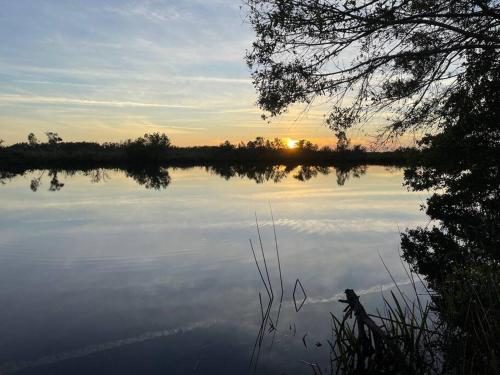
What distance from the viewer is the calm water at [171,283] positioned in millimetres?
6609

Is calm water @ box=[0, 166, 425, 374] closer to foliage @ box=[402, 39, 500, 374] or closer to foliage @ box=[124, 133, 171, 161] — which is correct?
foliage @ box=[402, 39, 500, 374]

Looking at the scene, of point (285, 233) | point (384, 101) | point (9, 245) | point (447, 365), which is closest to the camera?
point (447, 365)

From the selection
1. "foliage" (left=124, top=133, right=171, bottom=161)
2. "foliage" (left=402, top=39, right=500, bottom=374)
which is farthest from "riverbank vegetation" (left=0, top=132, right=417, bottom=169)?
"foliage" (left=402, top=39, right=500, bottom=374)

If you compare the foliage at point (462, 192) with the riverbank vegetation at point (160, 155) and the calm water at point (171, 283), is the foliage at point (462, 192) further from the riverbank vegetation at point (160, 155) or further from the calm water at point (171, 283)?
the riverbank vegetation at point (160, 155)

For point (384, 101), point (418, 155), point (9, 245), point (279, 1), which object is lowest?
point (9, 245)

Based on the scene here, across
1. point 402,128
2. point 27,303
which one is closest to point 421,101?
point 402,128

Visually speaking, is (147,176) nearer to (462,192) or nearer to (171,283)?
(462,192)

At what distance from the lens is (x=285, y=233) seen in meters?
17.4

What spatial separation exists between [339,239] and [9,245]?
11.3m

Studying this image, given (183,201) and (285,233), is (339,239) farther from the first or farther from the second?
(183,201)

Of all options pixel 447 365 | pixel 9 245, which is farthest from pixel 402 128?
pixel 9 245

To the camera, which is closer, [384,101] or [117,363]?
[117,363]

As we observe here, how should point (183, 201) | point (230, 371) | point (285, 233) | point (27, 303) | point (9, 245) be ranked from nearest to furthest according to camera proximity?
point (230, 371)
point (27, 303)
point (9, 245)
point (285, 233)
point (183, 201)

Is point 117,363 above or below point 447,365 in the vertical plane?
below
